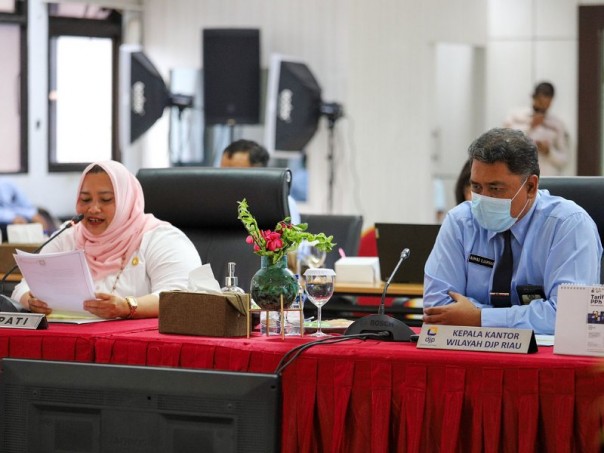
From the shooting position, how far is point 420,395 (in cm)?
242

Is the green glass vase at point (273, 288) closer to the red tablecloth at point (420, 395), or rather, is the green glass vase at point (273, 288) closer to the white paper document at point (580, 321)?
the red tablecloth at point (420, 395)

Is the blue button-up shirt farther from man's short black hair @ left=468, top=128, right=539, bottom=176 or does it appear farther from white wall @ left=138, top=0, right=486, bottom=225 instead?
white wall @ left=138, top=0, right=486, bottom=225

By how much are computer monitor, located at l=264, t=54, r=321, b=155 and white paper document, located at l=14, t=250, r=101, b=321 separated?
16.1 feet

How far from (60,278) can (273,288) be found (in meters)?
0.64

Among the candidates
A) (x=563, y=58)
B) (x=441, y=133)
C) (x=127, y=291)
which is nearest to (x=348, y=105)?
(x=441, y=133)

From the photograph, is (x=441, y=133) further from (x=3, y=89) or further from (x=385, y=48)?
(x=3, y=89)

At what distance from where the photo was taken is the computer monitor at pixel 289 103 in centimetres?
796

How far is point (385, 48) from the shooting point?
27.1ft

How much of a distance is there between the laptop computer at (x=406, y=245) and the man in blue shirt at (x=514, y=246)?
1153mm

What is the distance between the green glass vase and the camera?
269cm

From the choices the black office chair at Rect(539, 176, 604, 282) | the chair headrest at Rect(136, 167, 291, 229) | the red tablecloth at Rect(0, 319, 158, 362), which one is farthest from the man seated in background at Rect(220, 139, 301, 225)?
the red tablecloth at Rect(0, 319, 158, 362)

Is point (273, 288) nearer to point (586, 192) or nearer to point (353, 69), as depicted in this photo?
point (586, 192)

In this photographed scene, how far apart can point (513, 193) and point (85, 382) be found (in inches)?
48.7

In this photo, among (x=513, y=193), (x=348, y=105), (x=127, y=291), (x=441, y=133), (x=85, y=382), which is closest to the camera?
(x=85, y=382)
